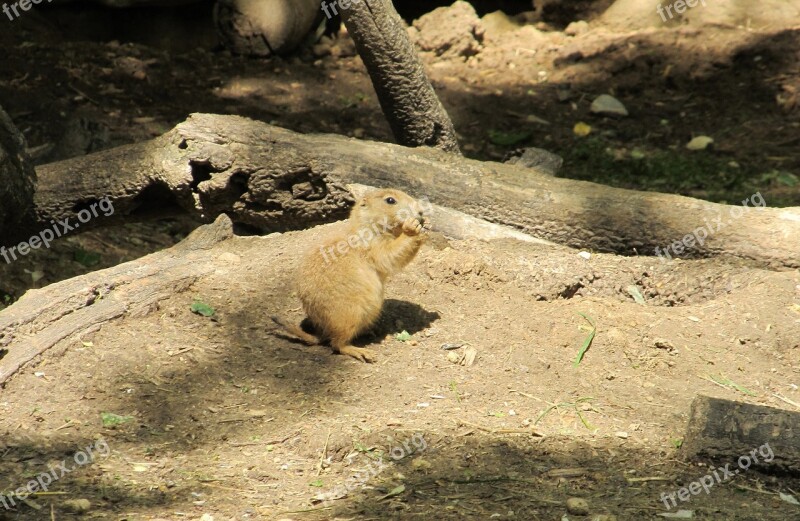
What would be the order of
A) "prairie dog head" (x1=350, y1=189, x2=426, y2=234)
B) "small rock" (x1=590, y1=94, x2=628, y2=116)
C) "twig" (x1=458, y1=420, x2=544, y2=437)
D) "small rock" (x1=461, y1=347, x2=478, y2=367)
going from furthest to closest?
"small rock" (x1=590, y1=94, x2=628, y2=116) < "prairie dog head" (x1=350, y1=189, x2=426, y2=234) < "small rock" (x1=461, y1=347, x2=478, y2=367) < "twig" (x1=458, y1=420, x2=544, y2=437)

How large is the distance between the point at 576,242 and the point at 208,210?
8.14 ft

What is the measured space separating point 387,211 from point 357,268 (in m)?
0.44

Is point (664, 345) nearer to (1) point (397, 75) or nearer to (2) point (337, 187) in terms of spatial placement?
(2) point (337, 187)

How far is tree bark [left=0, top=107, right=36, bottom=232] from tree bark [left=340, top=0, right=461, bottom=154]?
2340mm

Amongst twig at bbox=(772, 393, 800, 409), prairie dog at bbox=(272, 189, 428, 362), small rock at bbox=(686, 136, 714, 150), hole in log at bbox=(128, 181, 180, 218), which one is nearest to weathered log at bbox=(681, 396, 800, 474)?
twig at bbox=(772, 393, 800, 409)

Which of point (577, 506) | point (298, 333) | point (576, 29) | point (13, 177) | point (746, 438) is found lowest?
point (746, 438)

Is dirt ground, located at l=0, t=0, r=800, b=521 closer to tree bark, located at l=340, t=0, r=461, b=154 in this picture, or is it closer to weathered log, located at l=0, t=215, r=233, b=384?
weathered log, located at l=0, t=215, r=233, b=384

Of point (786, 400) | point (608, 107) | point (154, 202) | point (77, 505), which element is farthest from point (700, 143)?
point (77, 505)

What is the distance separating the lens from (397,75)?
6.56 meters

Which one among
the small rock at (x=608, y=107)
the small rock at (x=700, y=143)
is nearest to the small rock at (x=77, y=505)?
the small rock at (x=700, y=143)

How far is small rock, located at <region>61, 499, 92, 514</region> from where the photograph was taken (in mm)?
3346

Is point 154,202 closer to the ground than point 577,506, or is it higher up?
higher up

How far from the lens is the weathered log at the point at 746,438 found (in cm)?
362

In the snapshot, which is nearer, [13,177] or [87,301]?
[87,301]
